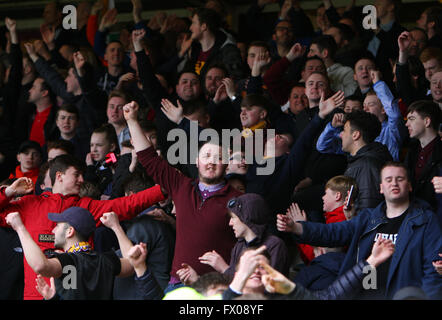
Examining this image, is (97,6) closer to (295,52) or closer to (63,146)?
(295,52)

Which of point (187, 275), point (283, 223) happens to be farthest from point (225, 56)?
point (187, 275)

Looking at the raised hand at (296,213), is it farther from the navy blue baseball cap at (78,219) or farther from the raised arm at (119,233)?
the navy blue baseball cap at (78,219)

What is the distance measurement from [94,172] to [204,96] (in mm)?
1648

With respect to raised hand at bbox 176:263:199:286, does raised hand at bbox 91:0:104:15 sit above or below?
above

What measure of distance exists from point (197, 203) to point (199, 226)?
0.67 ft

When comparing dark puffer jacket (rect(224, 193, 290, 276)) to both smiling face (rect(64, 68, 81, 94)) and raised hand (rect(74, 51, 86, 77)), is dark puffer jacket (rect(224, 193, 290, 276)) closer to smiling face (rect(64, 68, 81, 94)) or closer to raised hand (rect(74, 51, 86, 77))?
raised hand (rect(74, 51, 86, 77))

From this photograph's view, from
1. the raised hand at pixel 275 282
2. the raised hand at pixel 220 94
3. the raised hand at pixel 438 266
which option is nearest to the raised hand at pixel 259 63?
the raised hand at pixel 220 94

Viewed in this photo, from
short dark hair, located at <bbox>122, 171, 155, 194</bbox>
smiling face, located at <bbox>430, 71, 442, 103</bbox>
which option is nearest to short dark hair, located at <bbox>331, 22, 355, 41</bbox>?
smiling face, located at <bbox>430, 71, 442, 103</bbox>

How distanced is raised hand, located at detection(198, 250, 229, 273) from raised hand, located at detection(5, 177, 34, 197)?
1.57m

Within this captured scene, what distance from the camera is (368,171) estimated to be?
593 centimetres

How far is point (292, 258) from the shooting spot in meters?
6.23

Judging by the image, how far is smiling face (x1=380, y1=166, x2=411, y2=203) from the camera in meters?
5.21
